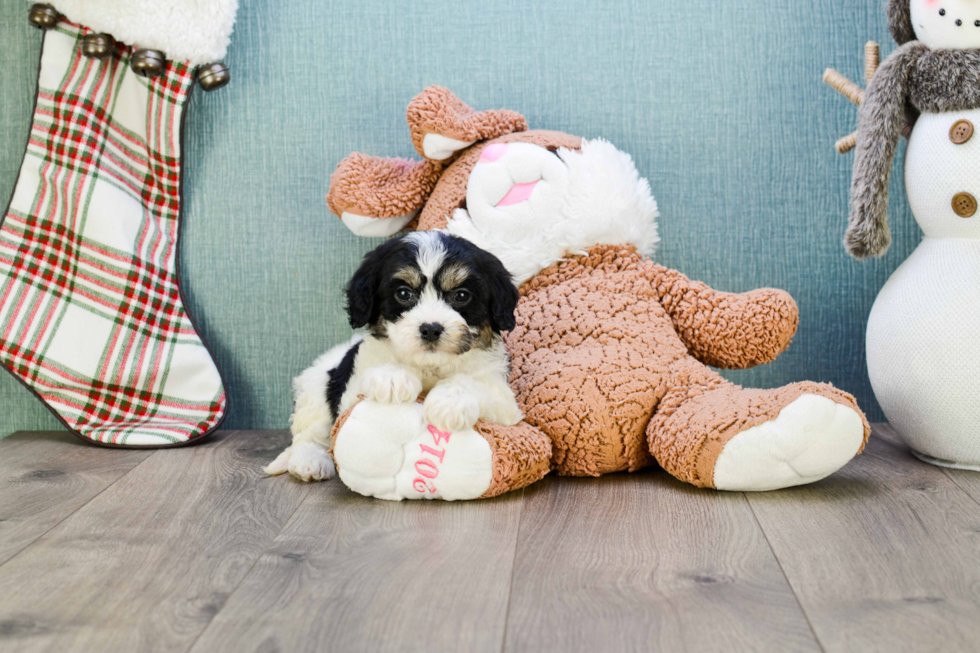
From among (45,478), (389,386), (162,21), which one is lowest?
(45,478)

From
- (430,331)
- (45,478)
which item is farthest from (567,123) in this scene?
(45,478)

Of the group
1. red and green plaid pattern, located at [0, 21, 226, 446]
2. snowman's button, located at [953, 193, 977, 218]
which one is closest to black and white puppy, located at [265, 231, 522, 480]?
red and green plaid pattern, located at [0, 21, 226, 446]

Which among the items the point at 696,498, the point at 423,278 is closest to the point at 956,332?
the point at 696,498

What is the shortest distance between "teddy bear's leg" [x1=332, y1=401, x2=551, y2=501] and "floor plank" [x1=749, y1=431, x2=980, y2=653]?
0.48 meters

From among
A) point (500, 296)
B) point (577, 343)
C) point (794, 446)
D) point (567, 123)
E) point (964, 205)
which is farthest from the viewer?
point (567, 123)

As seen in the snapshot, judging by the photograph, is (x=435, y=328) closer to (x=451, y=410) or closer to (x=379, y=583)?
(x=451, y=410)

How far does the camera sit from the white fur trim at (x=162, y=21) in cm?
198

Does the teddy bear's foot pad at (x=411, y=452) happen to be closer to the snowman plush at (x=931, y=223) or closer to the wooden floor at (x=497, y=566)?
the wooden floor at (x=497, y=566)

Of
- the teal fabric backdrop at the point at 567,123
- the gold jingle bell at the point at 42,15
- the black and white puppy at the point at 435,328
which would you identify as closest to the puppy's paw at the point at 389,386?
the black and white puppy at the point at 435,328

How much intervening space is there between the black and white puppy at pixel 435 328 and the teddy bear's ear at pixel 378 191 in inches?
16.0

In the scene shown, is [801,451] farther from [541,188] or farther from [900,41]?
[900,41]

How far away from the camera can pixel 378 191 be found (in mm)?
1989

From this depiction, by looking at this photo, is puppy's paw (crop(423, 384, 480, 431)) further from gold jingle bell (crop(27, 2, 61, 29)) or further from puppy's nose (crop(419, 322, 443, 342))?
gold jingle bell (crop(27, 2, 61, 29))

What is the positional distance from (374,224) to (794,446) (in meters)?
1.10
